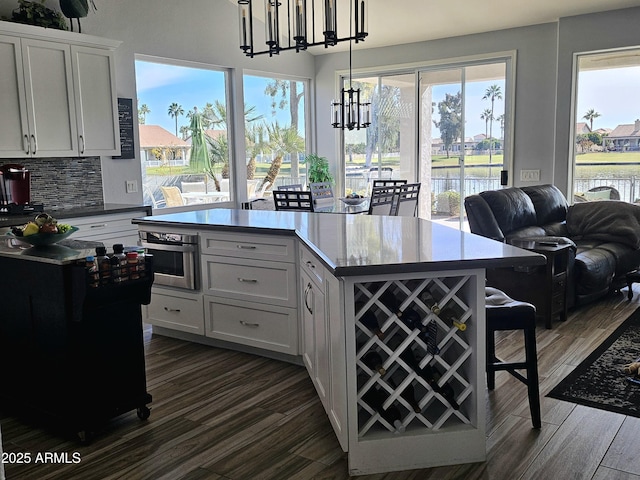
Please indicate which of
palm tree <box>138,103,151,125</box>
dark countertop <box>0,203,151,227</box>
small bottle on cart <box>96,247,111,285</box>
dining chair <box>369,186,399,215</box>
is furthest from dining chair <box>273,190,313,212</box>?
small bottle on cart <box>96,247,111,285</box>

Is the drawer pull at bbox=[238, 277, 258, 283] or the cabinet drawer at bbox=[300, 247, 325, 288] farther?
the drawer pull at bbox=[238, 277, 258, 283]

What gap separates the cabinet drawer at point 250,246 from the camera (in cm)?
364

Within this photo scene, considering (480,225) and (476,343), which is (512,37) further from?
(476,343)

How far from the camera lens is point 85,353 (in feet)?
9.22

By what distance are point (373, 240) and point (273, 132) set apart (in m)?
5.34

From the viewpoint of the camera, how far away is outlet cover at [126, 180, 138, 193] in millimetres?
6008

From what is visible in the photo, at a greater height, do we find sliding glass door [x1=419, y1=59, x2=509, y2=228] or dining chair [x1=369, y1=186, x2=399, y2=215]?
sliding glass door [x1=419, y1=59, x2=509, y2=228]

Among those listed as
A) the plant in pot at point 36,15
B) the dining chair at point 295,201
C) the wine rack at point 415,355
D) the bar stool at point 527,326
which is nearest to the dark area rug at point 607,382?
the bar stool at point 527,326

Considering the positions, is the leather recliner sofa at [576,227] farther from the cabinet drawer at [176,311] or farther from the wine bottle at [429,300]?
the wine bottle at [429,300]

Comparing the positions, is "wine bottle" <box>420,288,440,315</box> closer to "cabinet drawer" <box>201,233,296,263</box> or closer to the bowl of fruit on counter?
"cabinet drawer" <box>201,233,296,263</box>

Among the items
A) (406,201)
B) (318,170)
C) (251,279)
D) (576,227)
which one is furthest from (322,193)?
(251,279)

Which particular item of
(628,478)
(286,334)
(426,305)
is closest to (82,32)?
(286,334)

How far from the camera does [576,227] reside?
5793 millimetres

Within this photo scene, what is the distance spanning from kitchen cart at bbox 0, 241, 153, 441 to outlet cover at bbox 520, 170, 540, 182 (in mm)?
5256
